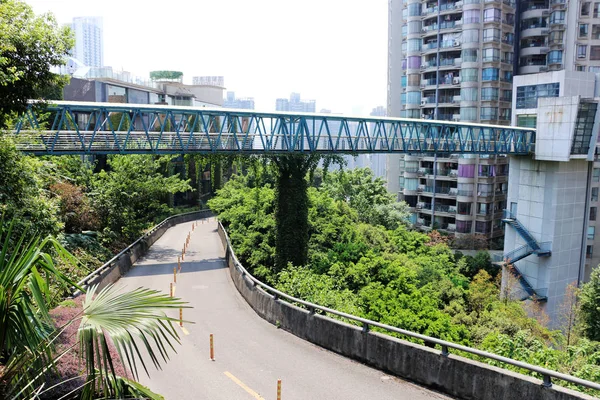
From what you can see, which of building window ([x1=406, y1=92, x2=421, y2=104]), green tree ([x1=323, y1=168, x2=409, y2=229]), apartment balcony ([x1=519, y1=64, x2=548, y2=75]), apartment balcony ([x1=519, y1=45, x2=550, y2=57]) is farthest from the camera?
building window ([x1=406, y1=92, x2=421, y2=104])

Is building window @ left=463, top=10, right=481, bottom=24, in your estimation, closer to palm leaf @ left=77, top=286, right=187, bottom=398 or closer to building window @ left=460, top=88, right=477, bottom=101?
building window @ left=460, top=88, right=477, bottom=101

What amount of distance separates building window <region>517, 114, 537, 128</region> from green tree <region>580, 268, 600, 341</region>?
1440cm

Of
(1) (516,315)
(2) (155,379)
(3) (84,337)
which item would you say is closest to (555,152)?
(1) (516,315)

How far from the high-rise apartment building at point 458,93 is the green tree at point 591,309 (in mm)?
26102

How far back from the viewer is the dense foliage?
Result: 17141 mm

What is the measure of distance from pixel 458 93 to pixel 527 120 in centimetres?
1986

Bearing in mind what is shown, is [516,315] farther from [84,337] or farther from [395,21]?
[395,21]

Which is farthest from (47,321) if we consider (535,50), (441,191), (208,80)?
(208,80)

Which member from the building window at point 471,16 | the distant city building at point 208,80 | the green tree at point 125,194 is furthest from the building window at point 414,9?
the distant city building at point 208,80

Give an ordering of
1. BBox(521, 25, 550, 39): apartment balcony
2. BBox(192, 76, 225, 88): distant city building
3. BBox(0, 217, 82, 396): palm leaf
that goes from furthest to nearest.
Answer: BBox(192, 76, 225, 88): distant city building → BBox(521, 25, 550, 39): apartment balcony → BBox(0, 217, 82, 396): palm leaf

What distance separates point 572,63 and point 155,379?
57523 mm

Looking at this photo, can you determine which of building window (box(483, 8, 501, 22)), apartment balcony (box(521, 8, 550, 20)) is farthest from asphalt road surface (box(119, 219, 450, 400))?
apartment balcony (box(521, 8, 550, 20))

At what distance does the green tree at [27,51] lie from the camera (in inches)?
507

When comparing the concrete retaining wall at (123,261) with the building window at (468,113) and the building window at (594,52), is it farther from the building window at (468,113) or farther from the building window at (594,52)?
the building window at (594,52)
